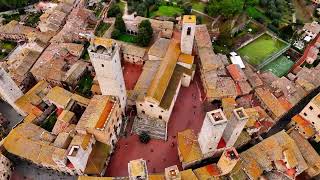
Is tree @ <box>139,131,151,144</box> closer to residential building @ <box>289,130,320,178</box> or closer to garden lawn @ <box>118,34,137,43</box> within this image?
garden lawn @ <box>118,34,137,43</box>

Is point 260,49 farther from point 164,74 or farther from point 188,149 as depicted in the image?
point 188,149

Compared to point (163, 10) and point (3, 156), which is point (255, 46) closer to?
point (163, 10)

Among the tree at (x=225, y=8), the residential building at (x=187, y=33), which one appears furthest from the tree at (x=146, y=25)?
the tree at (x=225, y=8)

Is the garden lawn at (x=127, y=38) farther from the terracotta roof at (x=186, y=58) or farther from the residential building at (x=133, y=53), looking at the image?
the terracotta roof at (x=186, y=58)

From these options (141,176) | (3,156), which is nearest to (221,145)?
(141,176)

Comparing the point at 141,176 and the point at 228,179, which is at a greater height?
the point at 141,176
